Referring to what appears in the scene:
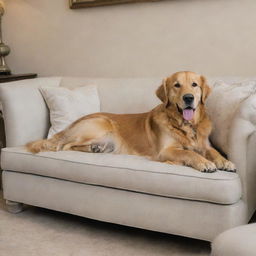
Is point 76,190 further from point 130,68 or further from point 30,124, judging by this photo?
point 130,68

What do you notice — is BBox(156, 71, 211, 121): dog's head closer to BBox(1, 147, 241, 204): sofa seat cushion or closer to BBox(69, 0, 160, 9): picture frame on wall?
BBox(1, 147, 241, 204): sofa seat cushion

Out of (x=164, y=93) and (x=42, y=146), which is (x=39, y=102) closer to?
(x=42, y=146)

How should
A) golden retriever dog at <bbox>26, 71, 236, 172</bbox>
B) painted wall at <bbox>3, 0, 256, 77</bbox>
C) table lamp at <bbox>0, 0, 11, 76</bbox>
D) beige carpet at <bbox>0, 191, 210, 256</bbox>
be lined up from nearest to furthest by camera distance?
beige carpet at <bbox>0, 191, 210, 256</bbox> < golden retriever dog at <bbox>26, 71, 236, 172</bbox> < painted wall at <bbox>3, 0, 256, 77</bbox> < table lamp at <bbox>0, 0, 11, 76</bbox>

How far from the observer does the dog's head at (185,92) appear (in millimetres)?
2377

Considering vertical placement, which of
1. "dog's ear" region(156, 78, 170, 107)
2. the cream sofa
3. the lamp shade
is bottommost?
the cream sofa

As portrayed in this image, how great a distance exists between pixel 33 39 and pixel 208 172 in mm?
2588

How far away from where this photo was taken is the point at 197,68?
10.5ft

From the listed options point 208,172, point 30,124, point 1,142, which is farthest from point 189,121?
point 1,142

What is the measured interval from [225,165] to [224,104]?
0.39 m

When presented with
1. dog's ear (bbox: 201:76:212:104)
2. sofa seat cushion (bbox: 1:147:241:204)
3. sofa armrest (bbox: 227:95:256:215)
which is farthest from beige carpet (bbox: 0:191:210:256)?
dog's ear (bbox: 201:76:212:104)

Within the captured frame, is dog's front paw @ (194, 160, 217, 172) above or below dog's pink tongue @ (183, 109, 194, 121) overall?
below

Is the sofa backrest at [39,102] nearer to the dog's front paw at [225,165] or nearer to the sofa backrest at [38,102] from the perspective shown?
the sofa backrest at [38,102]

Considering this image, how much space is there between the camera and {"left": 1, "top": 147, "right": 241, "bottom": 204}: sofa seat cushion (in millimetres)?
2012

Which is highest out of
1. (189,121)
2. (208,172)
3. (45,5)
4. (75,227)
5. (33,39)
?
(45,5)
